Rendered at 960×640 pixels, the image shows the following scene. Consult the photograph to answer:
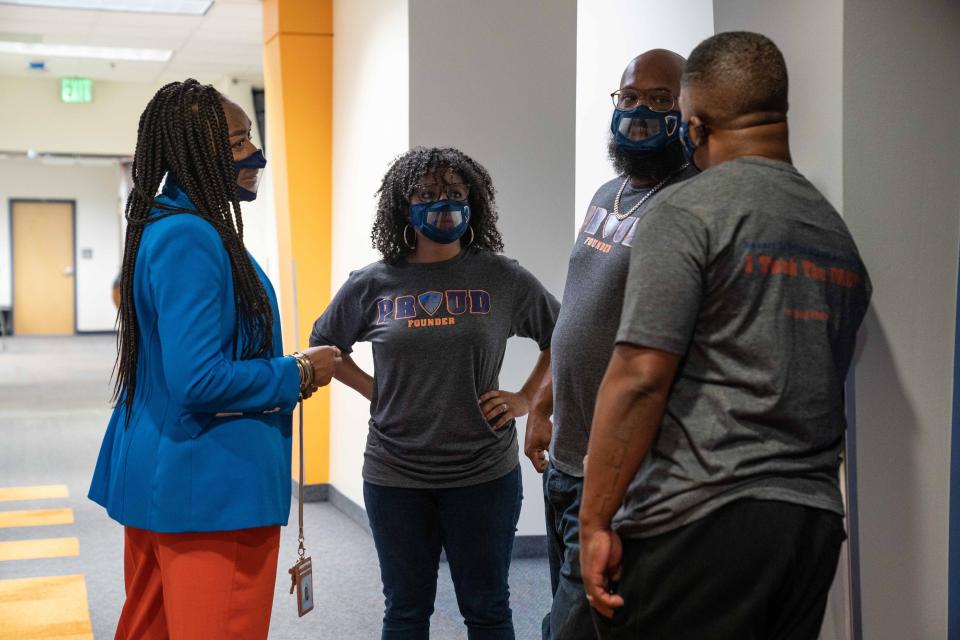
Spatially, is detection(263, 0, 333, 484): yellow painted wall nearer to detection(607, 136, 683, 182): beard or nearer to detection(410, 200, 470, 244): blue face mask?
detection(410, 200, 470, 244): blue face mask

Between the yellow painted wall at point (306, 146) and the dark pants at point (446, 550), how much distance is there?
326 cm

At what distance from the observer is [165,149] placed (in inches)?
74.8

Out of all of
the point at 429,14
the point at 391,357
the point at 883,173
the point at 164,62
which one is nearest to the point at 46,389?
the point at 164,62

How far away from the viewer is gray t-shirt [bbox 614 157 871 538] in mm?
1404

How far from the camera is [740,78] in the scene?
58.6 inches

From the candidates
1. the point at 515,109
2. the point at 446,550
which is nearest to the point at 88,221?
the point at 515,109

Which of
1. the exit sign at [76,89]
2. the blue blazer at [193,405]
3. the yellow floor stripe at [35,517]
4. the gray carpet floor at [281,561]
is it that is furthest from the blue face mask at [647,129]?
the exit sign at [76,89]

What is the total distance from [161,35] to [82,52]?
5.33ft

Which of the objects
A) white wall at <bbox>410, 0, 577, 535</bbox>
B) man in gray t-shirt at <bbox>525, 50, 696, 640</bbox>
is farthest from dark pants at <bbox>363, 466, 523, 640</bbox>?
white wall at <bbox>410, 0, 577, 535</bbox>

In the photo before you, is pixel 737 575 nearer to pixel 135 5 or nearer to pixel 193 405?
pixel 193 405

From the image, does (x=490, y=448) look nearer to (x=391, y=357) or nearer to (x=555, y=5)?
(x=391, y=357)

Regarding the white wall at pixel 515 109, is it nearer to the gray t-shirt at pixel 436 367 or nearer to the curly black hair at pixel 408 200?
the curly black hair at pixel 408 200

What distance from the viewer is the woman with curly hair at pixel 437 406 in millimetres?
2387

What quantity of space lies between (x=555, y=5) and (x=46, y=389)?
8.37 metres
